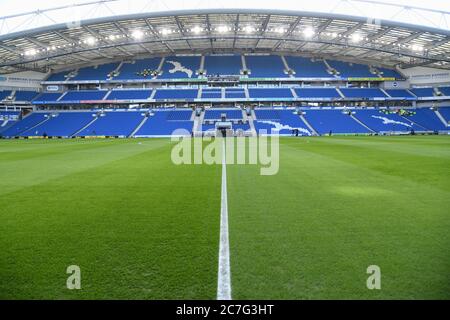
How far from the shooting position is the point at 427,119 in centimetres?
6372

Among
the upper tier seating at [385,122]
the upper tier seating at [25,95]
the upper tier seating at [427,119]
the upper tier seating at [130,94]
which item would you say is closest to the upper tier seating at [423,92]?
the upper tier seating at [427,119]

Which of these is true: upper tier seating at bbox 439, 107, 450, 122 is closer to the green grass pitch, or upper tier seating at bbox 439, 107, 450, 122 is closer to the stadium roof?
the stadium roof

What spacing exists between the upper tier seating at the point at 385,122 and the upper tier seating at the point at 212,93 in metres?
27.7

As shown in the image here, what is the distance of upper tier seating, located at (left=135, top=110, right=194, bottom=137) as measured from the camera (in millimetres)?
59016

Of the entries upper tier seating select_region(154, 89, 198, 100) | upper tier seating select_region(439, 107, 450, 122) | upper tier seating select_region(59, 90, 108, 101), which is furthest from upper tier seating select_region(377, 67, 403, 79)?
upper tier seating select_region(59, 90, 108, 101)

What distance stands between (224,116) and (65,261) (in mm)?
60358

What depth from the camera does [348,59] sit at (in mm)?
72625

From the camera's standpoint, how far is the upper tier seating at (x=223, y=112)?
63594 mm

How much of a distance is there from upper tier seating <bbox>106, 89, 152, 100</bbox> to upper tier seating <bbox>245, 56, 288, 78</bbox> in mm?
22491

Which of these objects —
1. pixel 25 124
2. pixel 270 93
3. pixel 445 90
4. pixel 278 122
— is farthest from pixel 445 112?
pixel 25 124

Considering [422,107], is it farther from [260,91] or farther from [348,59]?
[260,91]

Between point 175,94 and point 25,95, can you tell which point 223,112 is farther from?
point 25,95
